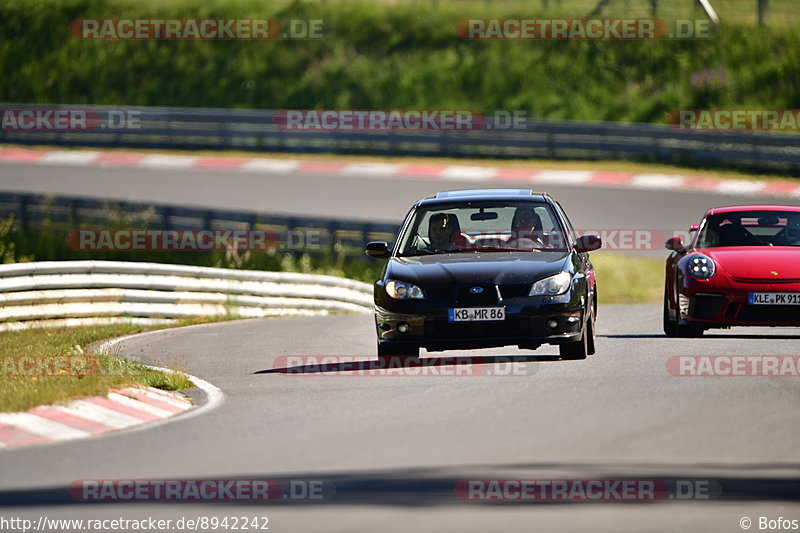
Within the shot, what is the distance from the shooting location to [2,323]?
1612cm

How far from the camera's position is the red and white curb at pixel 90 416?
9000 mm

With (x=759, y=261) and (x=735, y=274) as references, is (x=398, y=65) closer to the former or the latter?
(x=759, y=261)

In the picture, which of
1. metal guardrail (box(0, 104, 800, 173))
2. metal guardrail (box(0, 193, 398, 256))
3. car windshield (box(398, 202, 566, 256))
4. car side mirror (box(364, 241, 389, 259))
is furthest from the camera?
metal guardrail (box(0, 104, 800, 173))

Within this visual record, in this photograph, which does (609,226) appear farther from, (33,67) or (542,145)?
(33,67)

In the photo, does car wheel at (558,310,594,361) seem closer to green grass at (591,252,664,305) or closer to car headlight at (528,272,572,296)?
car headlight at (528,272,572,296)

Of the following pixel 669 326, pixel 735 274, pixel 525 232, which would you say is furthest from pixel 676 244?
pixel 525 232

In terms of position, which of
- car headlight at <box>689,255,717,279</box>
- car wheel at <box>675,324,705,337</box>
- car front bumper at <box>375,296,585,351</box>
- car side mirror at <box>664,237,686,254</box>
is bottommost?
car wheel at <box>675,324,705,337</box>

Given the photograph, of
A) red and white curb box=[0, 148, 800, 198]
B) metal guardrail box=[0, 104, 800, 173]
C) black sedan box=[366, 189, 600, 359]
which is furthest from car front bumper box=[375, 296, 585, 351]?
metal guardrail box=[0, 104, 800, 173]

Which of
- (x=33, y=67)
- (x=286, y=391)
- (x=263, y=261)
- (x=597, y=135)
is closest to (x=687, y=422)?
(x=286, y=391)

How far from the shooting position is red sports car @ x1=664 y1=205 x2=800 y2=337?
12602 mm

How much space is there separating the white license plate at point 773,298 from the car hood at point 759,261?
161 mm

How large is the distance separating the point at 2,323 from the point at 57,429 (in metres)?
7.37

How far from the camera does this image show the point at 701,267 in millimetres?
12914

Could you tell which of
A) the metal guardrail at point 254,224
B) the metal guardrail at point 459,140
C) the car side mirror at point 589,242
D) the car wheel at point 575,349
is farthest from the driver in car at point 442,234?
the metal guardrail at point 459,140
